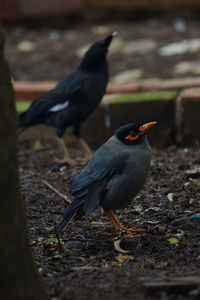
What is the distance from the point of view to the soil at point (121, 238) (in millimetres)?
3273

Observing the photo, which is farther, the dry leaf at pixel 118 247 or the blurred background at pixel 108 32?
the blurred background at pixel 108 32

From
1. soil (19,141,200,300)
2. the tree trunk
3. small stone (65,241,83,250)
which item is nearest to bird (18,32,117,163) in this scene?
soil (19,141,200,300)

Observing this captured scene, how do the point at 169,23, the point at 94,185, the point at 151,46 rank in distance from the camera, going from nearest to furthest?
the point at 94,185
the point at 151,46
the point at 169,23

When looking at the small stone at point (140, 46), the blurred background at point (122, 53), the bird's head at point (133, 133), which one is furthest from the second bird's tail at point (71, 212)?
the small stone at point (140, 46)

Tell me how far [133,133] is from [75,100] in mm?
2319

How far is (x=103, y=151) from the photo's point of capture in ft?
14.5

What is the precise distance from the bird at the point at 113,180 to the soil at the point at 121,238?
0.15 m

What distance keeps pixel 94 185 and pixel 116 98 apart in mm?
2921

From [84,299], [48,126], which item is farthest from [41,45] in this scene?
[84,299]

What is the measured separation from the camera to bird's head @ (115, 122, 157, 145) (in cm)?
440

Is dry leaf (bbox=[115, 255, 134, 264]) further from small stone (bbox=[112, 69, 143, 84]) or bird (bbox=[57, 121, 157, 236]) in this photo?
small stone (bbox=[112, 69, 143, 84])

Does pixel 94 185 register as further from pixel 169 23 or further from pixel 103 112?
pixel 169 23

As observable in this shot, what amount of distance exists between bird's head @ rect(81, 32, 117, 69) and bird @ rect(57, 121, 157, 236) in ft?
8.13

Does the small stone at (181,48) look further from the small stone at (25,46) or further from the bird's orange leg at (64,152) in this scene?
the bird's orange leg at (64,152)
